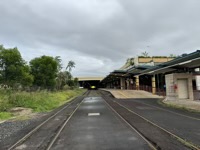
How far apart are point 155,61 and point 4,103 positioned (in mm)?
51221

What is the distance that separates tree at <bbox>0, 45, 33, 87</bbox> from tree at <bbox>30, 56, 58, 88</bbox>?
1296cm

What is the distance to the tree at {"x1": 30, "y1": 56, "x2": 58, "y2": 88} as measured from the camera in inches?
1833

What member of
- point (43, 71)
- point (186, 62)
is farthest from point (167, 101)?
point (43, 71)

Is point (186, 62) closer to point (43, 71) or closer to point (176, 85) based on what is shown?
point (176, 85)

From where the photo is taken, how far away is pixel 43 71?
155 ft

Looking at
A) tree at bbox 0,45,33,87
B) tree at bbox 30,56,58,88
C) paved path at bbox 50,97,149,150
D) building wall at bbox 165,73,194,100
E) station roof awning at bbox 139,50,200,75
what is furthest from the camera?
tree at bbox 30,56,58,88

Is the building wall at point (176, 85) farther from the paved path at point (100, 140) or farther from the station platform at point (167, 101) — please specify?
the paved path at point (100, 140)

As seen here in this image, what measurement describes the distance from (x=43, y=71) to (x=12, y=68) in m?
15.7

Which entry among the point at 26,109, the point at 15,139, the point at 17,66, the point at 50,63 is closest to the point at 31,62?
the point at 50,63

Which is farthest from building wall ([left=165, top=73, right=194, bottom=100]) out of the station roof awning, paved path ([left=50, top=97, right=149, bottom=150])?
paved path ([left=50, top=97, right=149, bottom=150])

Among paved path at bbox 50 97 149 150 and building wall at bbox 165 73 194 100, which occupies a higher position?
building wall at bbox 165 73 194 100

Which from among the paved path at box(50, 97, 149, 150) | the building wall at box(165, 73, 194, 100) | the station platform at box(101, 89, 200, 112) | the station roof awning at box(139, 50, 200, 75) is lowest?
the paved path at box(50, 97, 149, 150)

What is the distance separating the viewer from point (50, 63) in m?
48.5

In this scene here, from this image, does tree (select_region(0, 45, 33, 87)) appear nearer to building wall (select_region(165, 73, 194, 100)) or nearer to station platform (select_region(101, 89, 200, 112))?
station platform (select_region(101, 89, 200, 112))
